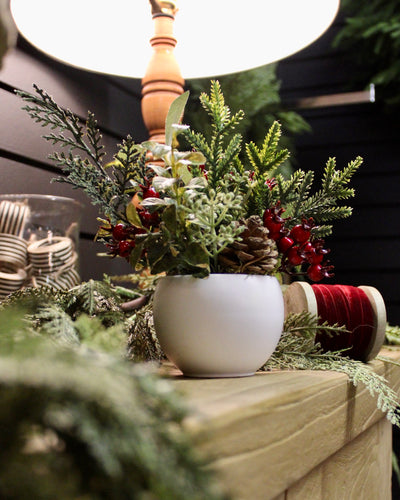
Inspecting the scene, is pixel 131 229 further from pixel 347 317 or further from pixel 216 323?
pixel 347 317

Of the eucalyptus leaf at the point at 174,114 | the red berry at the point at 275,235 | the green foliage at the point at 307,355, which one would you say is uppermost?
the eucalyptus leaf at the point at 174,114

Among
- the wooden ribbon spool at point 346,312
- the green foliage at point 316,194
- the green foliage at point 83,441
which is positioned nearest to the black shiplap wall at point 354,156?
the wooden ribbon spool at point 346,312

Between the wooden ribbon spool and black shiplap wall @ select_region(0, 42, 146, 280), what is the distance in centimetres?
46

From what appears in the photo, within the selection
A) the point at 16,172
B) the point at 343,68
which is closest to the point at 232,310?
the point at 16,172

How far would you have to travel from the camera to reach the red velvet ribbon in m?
0.61

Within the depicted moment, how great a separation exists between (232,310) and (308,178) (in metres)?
0.18

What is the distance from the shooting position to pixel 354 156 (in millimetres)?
2225

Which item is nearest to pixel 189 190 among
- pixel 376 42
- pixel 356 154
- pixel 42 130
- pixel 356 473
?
pixel 356 473

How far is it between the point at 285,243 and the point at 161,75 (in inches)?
19.8

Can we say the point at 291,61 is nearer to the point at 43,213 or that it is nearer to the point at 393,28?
the point at 393,28

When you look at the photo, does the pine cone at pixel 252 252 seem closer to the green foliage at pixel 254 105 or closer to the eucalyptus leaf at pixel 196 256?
the eucalyptus leaf at pixel 196 256

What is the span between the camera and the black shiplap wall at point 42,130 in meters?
0.97

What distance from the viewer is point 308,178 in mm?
546

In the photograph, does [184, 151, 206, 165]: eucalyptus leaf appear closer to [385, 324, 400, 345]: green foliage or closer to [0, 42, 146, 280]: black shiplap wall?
[0, 42, 146, 280]: black shiplap wall
